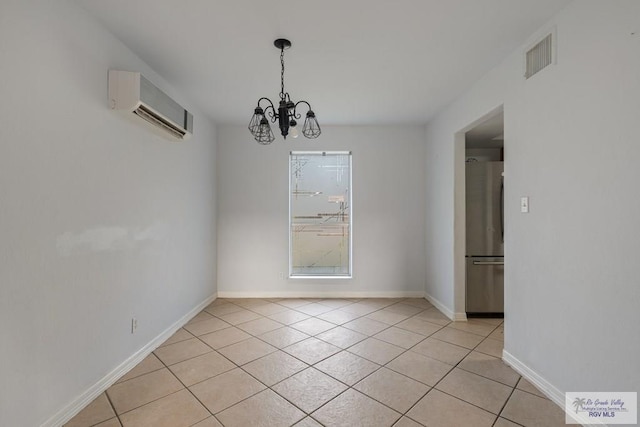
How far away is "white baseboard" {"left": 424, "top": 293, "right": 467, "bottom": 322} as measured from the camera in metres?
3.61

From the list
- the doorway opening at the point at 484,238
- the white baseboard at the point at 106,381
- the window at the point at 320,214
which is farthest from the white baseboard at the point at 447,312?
the white baseboard at the point at 106,381

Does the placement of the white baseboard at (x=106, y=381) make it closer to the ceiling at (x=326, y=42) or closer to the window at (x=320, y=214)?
the window at (x=320, y=214)

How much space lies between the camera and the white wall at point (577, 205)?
5.12ft

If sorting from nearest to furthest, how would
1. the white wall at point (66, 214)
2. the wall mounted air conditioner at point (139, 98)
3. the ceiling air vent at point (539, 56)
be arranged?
1. the white wall at point (66, 214)
2. the ceiling air vent at point (539, 56)
3. the wall mounted air conditioner at point (139, 98)

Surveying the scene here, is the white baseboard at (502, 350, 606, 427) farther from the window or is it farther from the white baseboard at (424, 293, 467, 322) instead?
the window

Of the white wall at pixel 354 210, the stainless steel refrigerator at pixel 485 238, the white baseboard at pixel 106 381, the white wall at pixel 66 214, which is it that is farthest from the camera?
the white wall at pixel 354 210

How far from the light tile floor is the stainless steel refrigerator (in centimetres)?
33

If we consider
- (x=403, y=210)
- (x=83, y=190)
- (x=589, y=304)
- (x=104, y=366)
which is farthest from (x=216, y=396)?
(x=403, y=210)

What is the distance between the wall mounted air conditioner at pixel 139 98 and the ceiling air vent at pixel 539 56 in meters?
2.99

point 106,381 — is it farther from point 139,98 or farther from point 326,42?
point 326,42

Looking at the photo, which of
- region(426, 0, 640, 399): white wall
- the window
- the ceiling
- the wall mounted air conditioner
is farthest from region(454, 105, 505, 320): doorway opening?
the wall mounted air conditioner

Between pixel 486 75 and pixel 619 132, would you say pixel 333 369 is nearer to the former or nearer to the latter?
pixel 619 132

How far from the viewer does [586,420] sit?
5.73ft

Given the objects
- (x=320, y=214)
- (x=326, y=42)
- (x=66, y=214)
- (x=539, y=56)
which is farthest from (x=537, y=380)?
(x=66, y=214)
